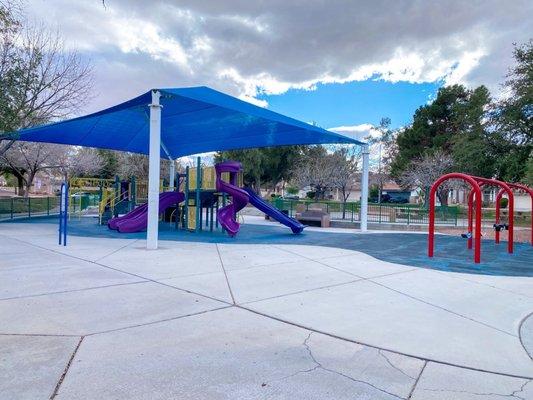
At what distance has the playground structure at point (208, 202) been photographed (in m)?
15.3

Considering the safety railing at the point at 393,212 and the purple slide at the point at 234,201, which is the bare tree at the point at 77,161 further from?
the purple slide at the point at 234,201

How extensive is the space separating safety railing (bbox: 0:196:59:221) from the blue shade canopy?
15.0ft

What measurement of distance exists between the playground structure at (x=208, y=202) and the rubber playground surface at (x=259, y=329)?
233 inches

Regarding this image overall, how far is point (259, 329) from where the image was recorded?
4738 millimetres

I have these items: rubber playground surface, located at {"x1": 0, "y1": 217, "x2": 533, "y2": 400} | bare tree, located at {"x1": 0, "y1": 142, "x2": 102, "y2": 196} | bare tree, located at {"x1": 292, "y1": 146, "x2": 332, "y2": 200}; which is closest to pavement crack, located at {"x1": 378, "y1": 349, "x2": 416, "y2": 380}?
rubber playground surface, located at {"x1": 0, "y1": 217, "x2": 533, "y2": 400}

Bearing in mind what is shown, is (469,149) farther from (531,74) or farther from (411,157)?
(411,157)

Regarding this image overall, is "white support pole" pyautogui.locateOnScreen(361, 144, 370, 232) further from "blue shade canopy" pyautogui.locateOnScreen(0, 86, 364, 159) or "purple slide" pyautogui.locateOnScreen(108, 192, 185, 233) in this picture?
"purple slide" pyautogui.locateOnScreen(108, 192, 185, 233)

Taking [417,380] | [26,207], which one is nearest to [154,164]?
[417,380]

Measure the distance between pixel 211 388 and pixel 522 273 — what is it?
8.19 meters

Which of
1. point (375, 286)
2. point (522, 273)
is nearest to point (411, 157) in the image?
point (522, 273)

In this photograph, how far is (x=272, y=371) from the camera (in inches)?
143

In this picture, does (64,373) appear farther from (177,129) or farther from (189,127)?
(177,129)

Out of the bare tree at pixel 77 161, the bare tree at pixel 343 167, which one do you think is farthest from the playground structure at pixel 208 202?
the bare tree at pixel 343 167

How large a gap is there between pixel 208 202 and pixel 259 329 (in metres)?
13.5
